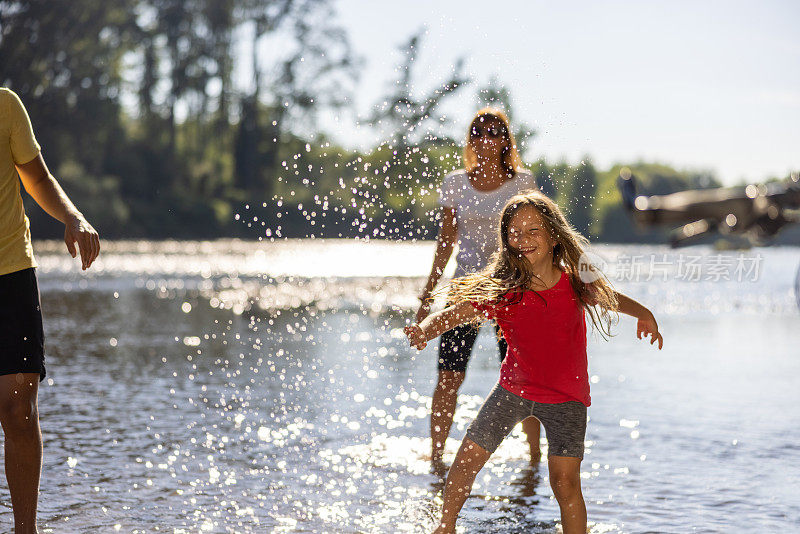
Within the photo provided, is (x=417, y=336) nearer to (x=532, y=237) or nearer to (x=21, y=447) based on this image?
(x=532, y=237)

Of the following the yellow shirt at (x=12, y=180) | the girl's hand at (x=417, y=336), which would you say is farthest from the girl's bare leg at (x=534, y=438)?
the yellow shirt at (x=12, y=180)

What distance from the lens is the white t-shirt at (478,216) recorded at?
5438 millimetres

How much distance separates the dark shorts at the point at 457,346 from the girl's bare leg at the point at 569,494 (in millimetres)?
1719

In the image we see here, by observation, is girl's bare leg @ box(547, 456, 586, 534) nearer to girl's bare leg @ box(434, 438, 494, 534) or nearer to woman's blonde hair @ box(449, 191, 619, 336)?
girl's bare leg @ box(434, 438, 494, 534)

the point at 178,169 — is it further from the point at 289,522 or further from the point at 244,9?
the point at 289,522

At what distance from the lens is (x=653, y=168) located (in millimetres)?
173500

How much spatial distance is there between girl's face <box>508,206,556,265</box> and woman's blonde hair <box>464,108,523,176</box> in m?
1.52

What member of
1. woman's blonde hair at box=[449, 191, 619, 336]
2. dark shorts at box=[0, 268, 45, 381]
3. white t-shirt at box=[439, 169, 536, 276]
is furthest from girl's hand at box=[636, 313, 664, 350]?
dark shorts at box=[0, 268, 45, 381]

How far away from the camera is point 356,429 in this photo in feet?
22.7

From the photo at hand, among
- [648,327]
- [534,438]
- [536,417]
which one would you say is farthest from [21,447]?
[534,438]

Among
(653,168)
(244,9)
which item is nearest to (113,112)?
(244,9)

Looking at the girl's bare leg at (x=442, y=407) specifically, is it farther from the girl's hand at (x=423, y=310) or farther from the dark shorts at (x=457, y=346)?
the girl's hand at (x=423, y=310)

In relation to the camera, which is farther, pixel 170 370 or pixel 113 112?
pixel 113 112

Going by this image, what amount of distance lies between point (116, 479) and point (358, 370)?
4.59m
